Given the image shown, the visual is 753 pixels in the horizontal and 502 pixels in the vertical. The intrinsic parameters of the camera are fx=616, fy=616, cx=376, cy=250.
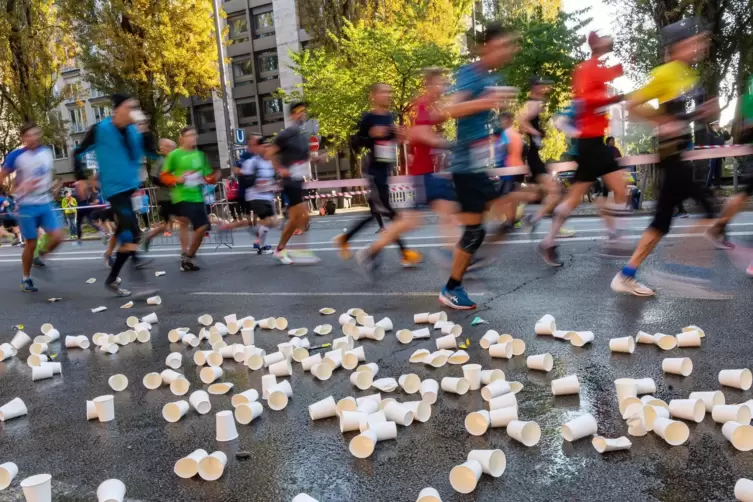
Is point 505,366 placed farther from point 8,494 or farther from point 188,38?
point 188,38

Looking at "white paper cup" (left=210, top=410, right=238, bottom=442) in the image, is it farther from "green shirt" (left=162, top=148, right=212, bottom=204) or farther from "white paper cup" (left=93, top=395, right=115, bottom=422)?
"green shirt" (left=162, top=148, right=212, bottom=204)

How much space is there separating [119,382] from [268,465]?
173cm

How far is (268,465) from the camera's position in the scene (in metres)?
2.73

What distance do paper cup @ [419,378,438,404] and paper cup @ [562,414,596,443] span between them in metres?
0.74

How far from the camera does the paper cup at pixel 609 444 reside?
259cm

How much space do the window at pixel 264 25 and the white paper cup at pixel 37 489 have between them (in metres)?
48.7

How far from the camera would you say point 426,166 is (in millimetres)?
6898

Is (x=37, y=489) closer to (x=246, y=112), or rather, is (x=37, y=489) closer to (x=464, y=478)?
(x=464, y=478)

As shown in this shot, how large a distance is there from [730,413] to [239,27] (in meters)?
51.1

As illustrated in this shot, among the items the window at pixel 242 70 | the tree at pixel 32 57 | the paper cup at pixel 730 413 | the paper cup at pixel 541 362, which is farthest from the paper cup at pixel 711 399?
the window at pixel 242 70

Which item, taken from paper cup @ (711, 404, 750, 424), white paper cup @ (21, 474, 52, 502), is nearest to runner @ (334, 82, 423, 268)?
paper cup @ (711, 404, 750, 424)

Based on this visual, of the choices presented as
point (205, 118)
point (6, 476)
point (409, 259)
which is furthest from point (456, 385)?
point (205, 118)

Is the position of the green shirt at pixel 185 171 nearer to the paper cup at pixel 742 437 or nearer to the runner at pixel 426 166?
the runner at pixel 426 166

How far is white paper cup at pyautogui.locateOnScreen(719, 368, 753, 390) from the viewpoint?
3.14m
